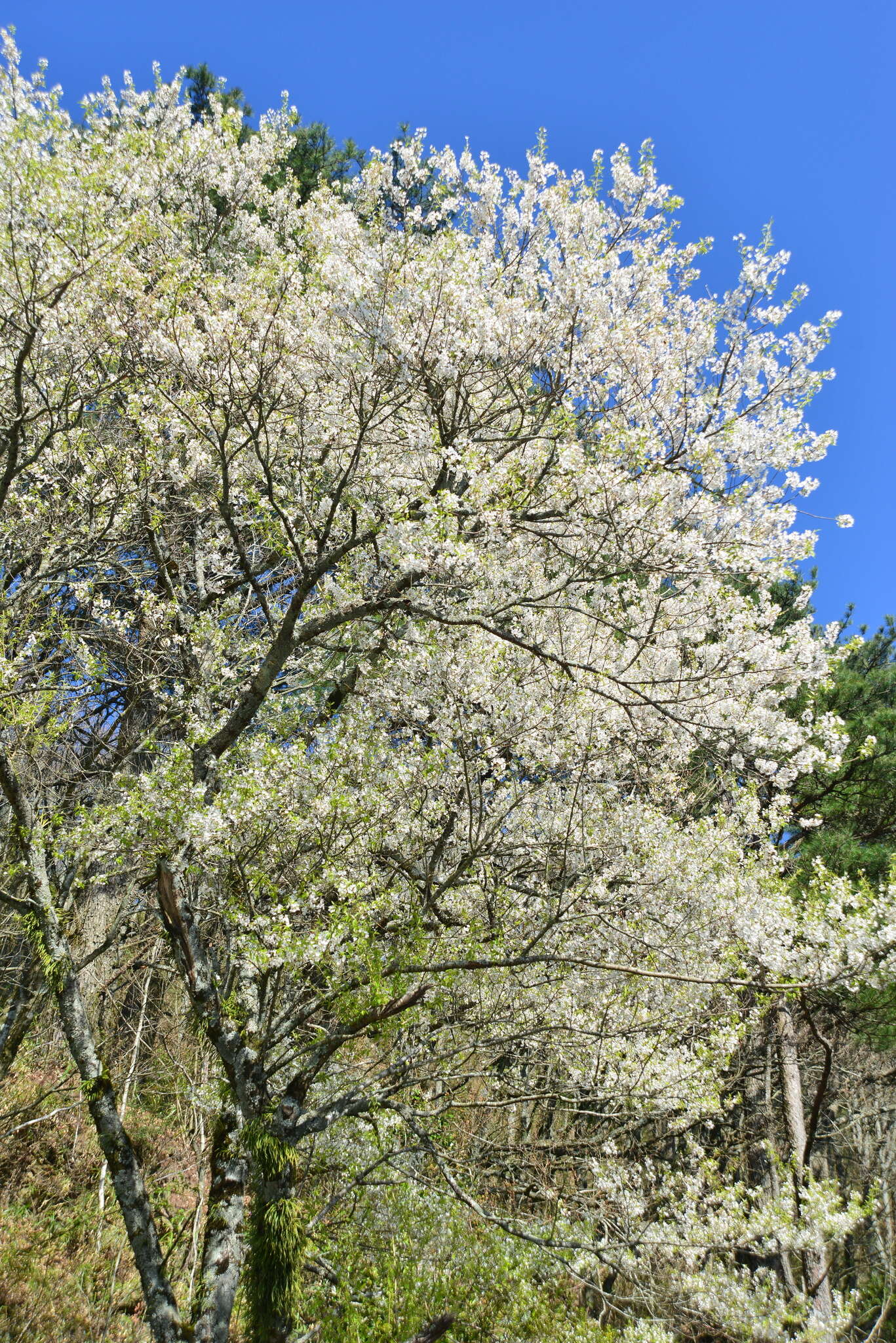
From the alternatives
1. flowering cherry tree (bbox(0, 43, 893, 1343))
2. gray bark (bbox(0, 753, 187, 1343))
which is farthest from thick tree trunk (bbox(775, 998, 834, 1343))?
gray bark (bbox(0, 753, 187, 1343))

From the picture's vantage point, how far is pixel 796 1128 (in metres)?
8.84

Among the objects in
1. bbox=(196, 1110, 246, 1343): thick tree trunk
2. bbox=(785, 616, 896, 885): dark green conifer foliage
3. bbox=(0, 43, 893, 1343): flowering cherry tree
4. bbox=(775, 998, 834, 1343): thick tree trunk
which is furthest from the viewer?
bbox=(785, 616, 896, 885): dark green conifer foliage

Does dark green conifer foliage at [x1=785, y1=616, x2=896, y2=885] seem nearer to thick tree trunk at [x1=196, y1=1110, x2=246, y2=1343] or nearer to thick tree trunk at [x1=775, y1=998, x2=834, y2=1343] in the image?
thick tree trunk at [x1=775, y1=998, x2=834, y2=1343]

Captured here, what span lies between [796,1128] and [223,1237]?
715cm

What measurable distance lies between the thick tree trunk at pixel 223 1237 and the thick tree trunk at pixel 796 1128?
14.9 feet

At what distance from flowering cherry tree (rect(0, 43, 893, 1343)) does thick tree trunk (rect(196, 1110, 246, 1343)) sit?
0.02m

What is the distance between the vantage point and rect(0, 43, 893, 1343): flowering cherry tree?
14.7ft

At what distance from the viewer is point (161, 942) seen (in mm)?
8625

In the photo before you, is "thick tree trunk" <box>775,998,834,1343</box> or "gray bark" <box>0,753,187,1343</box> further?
"thick tree trunk" <box>775,998,834,1343</box>

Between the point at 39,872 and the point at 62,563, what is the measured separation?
259cm

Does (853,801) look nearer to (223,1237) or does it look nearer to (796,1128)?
(796,1128)

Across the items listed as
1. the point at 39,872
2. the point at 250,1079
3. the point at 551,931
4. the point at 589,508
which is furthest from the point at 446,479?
the point at 250,1079

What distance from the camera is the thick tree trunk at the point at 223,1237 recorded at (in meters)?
4.07

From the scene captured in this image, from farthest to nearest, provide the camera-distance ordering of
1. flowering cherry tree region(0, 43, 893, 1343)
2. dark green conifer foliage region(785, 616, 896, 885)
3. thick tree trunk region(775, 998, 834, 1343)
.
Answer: dark green conifer foliage region(785, 616, 896, 885)
thick tree trunk region(775, 998, 834, 1343)
flowering cherry tree region(0, 43, 893, 1343)
